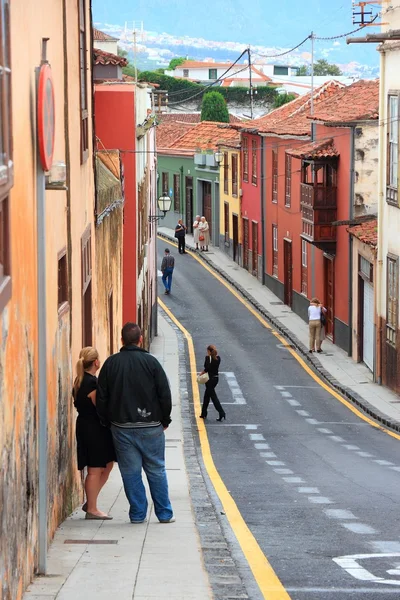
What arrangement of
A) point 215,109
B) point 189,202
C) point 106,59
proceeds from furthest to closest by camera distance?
point 215,109 < point 189,202 < point 106,59

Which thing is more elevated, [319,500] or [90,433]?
[90,433]

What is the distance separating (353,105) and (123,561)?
29012 millimetres

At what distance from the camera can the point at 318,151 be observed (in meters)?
35.4

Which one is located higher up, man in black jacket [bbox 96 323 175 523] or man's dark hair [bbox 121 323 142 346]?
man's dark hair [bbox 121 323 142 346]

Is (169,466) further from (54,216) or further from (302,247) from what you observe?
(302,247)

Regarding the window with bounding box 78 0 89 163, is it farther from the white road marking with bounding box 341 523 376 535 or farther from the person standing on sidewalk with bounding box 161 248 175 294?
the person standing on sidewalk with bounding box 161 248 175 294

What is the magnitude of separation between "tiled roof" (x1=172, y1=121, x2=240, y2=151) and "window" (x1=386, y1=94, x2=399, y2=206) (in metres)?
33.3

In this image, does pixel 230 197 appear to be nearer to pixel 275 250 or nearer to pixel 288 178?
pixel 275 250

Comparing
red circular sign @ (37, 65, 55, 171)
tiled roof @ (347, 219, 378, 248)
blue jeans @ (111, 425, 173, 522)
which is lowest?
blue jeans @ (111, 425, 173, 522)

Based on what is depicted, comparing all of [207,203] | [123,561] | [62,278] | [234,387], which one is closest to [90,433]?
[62,278]

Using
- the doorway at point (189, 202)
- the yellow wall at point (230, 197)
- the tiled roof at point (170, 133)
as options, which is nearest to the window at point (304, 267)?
the yellow wall at point (230, 197)

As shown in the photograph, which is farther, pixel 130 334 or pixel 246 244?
pixel 246 244

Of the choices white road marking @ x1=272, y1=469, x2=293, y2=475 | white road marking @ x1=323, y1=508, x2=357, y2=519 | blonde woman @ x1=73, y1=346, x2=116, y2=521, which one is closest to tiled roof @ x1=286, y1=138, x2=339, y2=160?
white road marking @ x1=272, y1=469, x2=293, y2=475

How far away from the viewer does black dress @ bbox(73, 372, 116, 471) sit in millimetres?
10391
